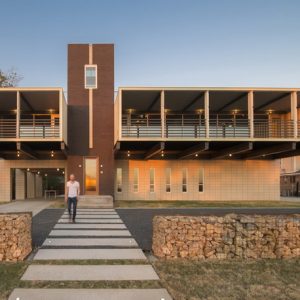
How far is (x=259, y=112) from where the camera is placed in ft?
81.6

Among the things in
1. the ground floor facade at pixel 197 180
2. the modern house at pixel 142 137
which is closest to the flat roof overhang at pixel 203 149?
the modern house at pixel 142 137

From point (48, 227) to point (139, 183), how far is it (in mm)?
13565

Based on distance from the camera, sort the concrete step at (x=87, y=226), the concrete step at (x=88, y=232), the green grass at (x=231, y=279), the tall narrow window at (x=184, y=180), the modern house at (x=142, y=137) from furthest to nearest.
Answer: the tall narrow window at (x=184, y=180) → the modern house at (x=142, y=137) → the concrete step at (x=87, y=226) → the concrete step at (x=88, y=232) → the green grass at (x=231, y=279)

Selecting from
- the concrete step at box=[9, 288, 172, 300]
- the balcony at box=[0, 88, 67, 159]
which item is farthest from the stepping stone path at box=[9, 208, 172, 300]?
the balcony at box=[0, 88, 67, 159]

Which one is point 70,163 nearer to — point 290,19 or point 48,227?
point 48,227

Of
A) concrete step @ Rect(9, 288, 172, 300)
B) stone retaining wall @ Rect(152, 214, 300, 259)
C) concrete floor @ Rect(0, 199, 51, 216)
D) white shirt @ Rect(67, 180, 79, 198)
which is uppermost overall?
white shirt @ Rect(67, 180, 79, 198)

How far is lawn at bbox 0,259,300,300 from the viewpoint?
4953 millimetres

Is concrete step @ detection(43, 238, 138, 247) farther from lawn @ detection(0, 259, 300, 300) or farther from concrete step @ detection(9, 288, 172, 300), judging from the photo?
concrete step @ detection(9, 288, 172, 300)

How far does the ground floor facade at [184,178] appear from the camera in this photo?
23.7 m

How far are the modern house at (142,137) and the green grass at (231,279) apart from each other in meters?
12.9

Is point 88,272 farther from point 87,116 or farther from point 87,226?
point 87,116

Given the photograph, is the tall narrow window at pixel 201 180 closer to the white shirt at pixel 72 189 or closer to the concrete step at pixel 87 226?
the concrete step at pixel 87 226

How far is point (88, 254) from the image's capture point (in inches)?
278

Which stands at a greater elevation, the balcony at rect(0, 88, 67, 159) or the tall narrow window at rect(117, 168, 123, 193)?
the balcony at rect(0, 88, 67, 159)
